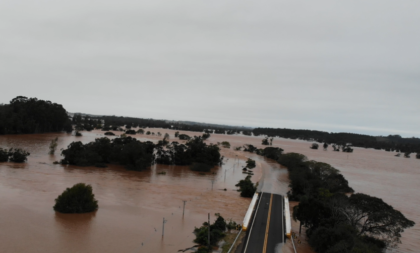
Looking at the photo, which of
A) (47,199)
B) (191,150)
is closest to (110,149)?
(191,150)

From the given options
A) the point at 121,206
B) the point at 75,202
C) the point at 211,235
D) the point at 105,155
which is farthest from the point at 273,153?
the point at 211,235

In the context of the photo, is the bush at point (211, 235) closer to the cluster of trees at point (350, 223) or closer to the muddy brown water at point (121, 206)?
the muddy brown water at point (121, 206)

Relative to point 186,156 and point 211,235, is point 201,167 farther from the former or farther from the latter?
point 211,235

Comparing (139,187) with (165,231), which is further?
(139,187)

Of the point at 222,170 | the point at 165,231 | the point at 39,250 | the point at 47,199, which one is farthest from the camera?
the point at 222,170

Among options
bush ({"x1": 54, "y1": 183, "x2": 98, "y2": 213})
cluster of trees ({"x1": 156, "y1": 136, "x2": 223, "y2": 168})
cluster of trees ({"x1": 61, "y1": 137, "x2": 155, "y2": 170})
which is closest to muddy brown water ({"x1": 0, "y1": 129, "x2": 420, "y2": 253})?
bush ({"x1": 54, "y1": 183, "x2": 98, "y2": 213})

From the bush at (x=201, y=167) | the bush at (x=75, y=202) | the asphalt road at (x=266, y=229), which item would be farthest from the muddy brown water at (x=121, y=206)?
the bush at (x=201, y=167)

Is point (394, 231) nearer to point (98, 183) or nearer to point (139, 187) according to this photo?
point (139, 187)
